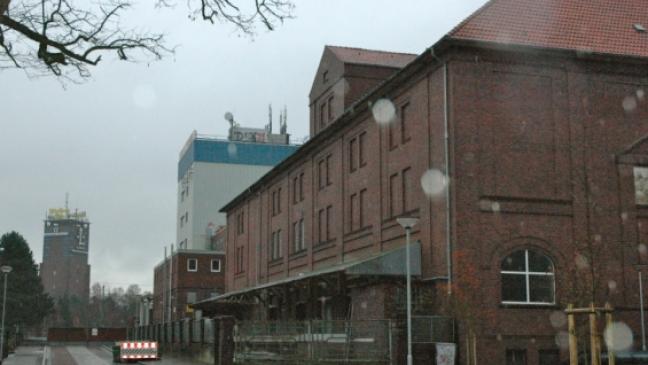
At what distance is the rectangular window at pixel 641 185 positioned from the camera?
102 feet

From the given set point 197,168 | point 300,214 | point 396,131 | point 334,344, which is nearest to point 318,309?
point 300,214

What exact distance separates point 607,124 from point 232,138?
60743mm

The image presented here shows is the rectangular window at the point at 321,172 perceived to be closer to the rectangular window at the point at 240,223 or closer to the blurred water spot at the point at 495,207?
the blurred water spot at the point at 495,207

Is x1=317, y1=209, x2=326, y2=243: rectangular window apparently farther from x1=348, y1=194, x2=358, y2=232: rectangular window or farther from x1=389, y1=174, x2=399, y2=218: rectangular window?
x1=389, y1=174, x2=399, y2=218: rectangular window

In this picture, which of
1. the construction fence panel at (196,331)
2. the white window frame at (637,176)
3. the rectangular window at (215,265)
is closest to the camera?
the white window frame at (637,176)

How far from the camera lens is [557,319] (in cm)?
2884

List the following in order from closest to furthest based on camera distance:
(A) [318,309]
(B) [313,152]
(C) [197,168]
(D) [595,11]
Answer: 1. (D) [595,11]
2. (A) [318,309]
3. (B) [313,152]
4. (C) [197,168]

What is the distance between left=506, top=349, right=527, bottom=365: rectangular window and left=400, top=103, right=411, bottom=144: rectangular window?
9167 mm

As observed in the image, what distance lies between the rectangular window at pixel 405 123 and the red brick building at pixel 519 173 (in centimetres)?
5

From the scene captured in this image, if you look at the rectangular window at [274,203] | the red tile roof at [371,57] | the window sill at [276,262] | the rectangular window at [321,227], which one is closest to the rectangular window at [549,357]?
the rectangular window at [321,227]

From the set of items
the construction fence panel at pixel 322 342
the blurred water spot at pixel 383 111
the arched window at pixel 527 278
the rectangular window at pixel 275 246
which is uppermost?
the blurred water spot at pixel 383 111

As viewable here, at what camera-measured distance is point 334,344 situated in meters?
27.6

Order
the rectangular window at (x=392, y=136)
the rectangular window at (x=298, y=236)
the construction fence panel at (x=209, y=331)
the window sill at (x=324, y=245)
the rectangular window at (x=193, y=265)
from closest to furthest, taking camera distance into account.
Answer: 1. the rectangular window at (x=392, y=136)
2. the construction fence panel at (x=209, y=331)
3. the window sill at (x=324, y=245)
4. the rectangular window at (x=298, y=236)
5. the rectangular window at (x=193, y=265)

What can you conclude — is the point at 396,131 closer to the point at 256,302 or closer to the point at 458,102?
the point at 458,102
